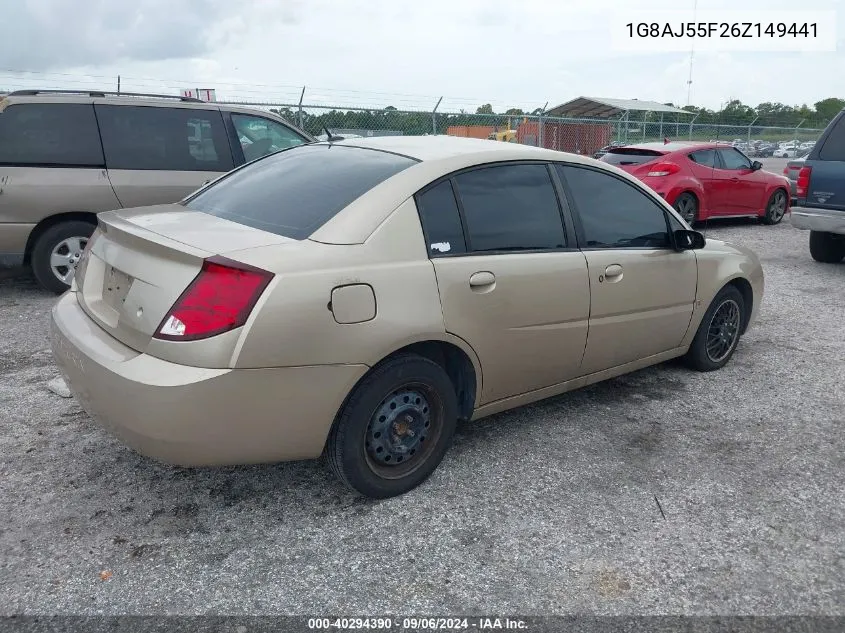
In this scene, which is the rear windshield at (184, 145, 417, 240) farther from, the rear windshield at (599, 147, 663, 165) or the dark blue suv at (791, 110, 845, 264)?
the rear windshield at (599, 147, 663, 165)

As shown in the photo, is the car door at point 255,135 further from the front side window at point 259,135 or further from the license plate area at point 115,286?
the license plate area at point 115,286

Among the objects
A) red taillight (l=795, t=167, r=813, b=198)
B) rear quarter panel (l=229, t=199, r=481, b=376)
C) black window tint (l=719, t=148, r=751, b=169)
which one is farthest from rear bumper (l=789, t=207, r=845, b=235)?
rear quarter panel (l=229, t=199, r=481, b=376)

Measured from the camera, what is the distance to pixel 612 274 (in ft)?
12.7

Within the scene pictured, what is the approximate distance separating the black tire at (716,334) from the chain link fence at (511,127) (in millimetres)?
5166

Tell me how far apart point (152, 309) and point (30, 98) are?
15.1 ft

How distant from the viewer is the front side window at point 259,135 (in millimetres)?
7113

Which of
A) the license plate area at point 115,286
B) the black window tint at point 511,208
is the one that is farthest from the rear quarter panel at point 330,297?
the license plate area at point 115,286

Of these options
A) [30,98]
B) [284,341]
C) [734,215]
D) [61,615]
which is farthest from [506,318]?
[734,215]

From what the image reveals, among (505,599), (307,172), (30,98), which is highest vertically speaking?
(30,98)

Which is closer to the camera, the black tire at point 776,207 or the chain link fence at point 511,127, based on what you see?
the black tire at point 776,207

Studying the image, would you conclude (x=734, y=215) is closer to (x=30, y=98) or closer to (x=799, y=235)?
(x=799, y=235)

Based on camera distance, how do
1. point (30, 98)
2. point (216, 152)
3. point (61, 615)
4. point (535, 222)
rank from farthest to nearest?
point (216, 152)
point (30, 98)
point (535, 222)
point (61, 615)

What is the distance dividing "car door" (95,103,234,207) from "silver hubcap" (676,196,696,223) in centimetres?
680

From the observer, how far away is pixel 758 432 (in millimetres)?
3973
